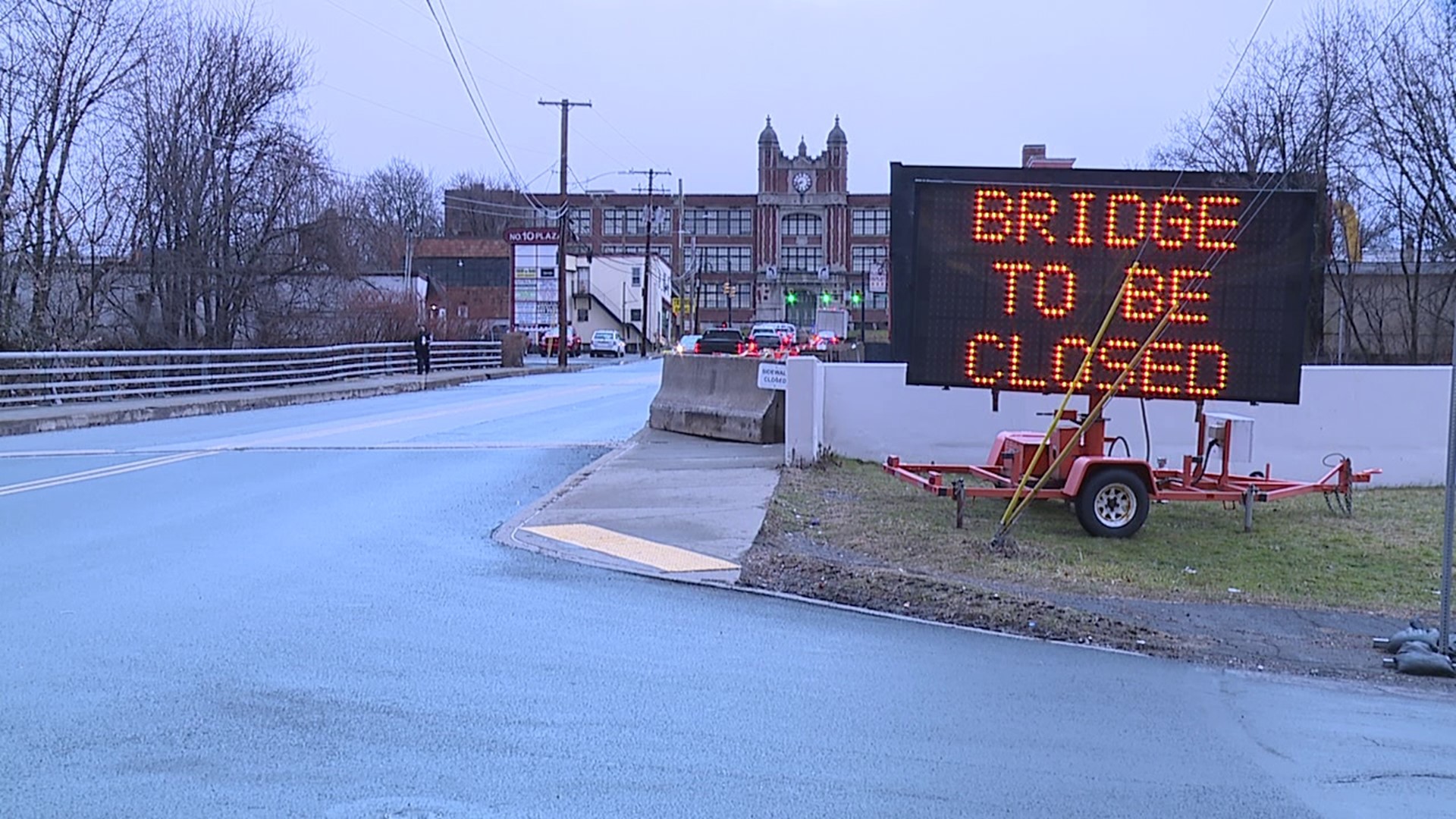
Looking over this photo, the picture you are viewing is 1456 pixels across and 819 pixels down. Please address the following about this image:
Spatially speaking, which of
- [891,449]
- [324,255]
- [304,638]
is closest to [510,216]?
[324,255]

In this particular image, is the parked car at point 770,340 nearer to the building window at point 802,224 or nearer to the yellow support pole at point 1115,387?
the yellow support pole at point 1115,387

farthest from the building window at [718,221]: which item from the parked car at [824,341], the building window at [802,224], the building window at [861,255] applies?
the parked car at [824,341]

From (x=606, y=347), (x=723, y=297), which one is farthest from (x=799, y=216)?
(x=606, y=347)

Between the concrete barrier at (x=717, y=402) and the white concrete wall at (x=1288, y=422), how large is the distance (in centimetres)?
207

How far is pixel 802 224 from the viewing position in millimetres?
116250

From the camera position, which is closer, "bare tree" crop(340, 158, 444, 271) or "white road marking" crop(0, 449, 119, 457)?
"white road marking" crop(0, 449, 119, 457)

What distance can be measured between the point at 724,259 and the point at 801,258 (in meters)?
7.51

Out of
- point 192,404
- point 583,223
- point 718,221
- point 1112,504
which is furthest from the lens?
point 583,223

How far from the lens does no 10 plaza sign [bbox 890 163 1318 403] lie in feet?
36.7

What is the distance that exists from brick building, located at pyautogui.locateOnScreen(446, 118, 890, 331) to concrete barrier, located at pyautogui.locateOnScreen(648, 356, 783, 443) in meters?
88.2

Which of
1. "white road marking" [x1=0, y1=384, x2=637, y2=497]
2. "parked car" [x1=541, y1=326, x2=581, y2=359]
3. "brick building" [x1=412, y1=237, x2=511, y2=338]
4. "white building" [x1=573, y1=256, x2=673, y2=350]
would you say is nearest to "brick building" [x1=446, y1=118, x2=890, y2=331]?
"white building" [x1=573, y1=256, x2=673, y2=350]

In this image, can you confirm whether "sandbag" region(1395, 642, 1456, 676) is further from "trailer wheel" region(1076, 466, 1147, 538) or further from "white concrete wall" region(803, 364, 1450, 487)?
"white concrete wall" region(803, 364, 1450, 487)

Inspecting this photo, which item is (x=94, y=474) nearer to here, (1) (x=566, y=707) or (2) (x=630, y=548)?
(2) (x=630, y=548)

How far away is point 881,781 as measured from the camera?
5.43 m
